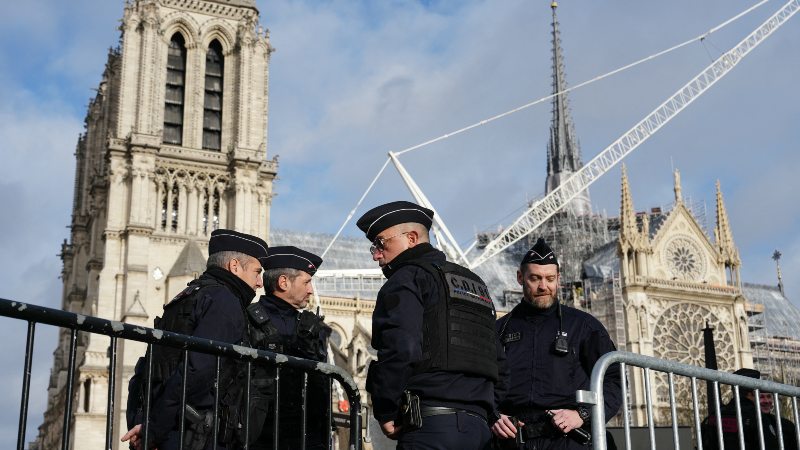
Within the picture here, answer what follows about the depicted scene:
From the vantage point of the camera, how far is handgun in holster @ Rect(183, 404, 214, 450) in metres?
6.31

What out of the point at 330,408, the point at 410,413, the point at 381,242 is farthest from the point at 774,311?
the point at 410,413

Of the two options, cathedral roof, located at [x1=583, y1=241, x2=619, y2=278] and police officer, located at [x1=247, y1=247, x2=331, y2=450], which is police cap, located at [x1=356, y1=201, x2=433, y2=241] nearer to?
police officer, located at [x1=247, y1=247, x2=331, y2=450]

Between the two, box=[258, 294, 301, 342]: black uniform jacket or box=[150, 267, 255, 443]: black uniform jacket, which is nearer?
box=[150, 267, 255, 443]: black uniform jacket

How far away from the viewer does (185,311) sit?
6672 mm

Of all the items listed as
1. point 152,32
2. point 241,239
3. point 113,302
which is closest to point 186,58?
point 152,32

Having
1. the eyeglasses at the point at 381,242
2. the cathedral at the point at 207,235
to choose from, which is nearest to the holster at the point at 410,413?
the eyeglasses at the point at 381,242

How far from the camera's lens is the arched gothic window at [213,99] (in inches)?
1793

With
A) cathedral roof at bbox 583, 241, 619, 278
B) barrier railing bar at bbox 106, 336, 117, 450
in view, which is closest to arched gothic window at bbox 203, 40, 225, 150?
cathedral roof at bbox 583, 241, 619, 278

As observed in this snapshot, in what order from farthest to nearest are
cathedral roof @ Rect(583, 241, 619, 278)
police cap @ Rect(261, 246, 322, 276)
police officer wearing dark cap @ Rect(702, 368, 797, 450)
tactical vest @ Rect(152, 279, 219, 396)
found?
cathedral roof @ Rect(583, 241, 619, 278) < police officer wearing dark cap @ Rect(702, 368, 797, 450) < police cap @ Rect(261, 246, 322, 276) < tactical vest @ Rect(152, 279, 219, 396)

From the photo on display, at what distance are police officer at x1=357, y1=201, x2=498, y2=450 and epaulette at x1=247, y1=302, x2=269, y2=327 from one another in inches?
67.5

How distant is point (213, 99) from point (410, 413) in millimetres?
42097

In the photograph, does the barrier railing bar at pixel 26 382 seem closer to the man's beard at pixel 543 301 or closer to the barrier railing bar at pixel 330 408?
the barrier railing bar at pixel 330 408

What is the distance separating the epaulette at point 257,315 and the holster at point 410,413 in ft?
7.20

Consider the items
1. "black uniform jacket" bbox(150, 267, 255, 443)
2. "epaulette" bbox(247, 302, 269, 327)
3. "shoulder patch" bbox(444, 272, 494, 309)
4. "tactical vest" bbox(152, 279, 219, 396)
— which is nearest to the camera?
"shoulder patch" bbox(444, 272, 494, 309)
